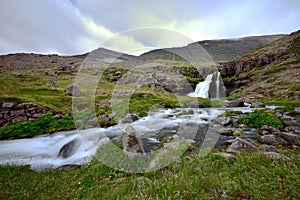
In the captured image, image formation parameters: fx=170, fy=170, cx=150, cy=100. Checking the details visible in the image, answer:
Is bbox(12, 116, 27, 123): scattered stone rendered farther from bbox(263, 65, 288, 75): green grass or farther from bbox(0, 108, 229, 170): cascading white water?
bbox(263, 65, 288, 75): green grass

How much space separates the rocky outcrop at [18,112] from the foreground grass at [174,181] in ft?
29.7

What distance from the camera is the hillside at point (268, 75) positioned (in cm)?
3894

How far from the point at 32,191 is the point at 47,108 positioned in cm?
1301

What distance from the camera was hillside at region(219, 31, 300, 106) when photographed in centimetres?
3894

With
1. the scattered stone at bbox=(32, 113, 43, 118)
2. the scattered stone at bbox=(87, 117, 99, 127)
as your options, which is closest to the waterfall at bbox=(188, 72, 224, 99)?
the scattered stone at bbox=(87, 117, 99, 127)

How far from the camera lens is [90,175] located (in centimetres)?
616

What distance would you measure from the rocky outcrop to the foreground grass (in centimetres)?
905

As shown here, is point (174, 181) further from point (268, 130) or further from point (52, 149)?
point (268, 130)

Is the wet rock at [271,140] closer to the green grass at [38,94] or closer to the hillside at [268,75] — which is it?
the green grass at [38,94]

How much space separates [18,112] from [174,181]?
1639cm

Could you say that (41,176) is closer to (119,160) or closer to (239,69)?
(119,160)

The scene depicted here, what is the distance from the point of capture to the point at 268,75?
5284 cm

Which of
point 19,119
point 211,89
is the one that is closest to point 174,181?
point 19,119

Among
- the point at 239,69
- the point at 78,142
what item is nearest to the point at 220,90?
the point at 239,69
